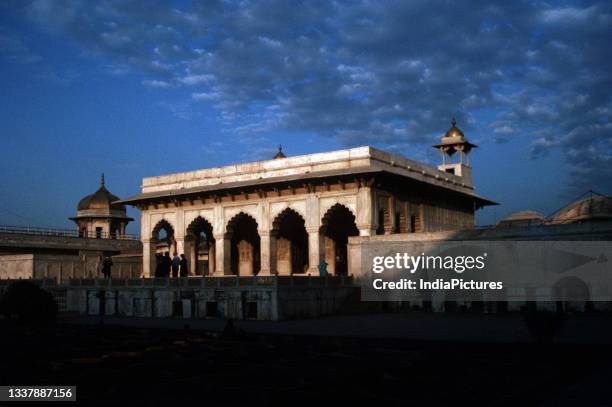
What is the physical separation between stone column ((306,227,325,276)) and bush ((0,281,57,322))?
448 inches

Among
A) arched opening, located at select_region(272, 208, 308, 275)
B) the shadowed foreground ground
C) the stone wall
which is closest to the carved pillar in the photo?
arched opening, located at select_region(272, 208, 308, 275)

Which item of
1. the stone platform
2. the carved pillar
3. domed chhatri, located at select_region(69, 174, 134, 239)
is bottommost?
the stone platform

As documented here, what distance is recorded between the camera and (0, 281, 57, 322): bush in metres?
19.4

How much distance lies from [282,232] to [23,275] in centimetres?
1411

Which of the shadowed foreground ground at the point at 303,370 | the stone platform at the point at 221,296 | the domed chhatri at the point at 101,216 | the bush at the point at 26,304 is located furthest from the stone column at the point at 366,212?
the domed chhatri at the point at 101,216

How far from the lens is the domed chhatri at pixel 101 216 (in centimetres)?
4844

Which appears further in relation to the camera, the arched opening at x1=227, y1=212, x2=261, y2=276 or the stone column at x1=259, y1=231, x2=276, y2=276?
the arched opening at x1=227, y1=212, x2=261, y2=276

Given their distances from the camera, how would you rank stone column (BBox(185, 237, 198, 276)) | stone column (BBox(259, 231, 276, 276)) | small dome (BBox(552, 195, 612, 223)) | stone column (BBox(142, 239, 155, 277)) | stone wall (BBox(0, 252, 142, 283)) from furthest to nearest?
stone wall (BBox(0, 252, 142, 283)) < stone column (BBox(142, 239, 155, 277)) < stone column (BBox(185, 237, 198, 276)) < stone column (BBox(259, 231, 276, 276)) < small dome (BBox(552, 195, 612, 223))

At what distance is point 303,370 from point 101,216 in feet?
136

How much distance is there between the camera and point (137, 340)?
14070mm

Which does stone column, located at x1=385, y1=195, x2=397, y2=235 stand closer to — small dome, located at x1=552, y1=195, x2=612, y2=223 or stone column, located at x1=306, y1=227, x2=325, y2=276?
stone column, located at x1=306, y1=227, x2=325, y2=276

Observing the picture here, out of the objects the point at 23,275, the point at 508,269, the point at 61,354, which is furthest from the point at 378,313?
the point at 23,275

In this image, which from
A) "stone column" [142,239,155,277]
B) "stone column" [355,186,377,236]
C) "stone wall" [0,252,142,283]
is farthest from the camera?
"stone wall" [0,252,142,283]

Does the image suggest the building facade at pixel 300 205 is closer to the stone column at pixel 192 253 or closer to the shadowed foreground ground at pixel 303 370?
the stone column at pixel 192 253
